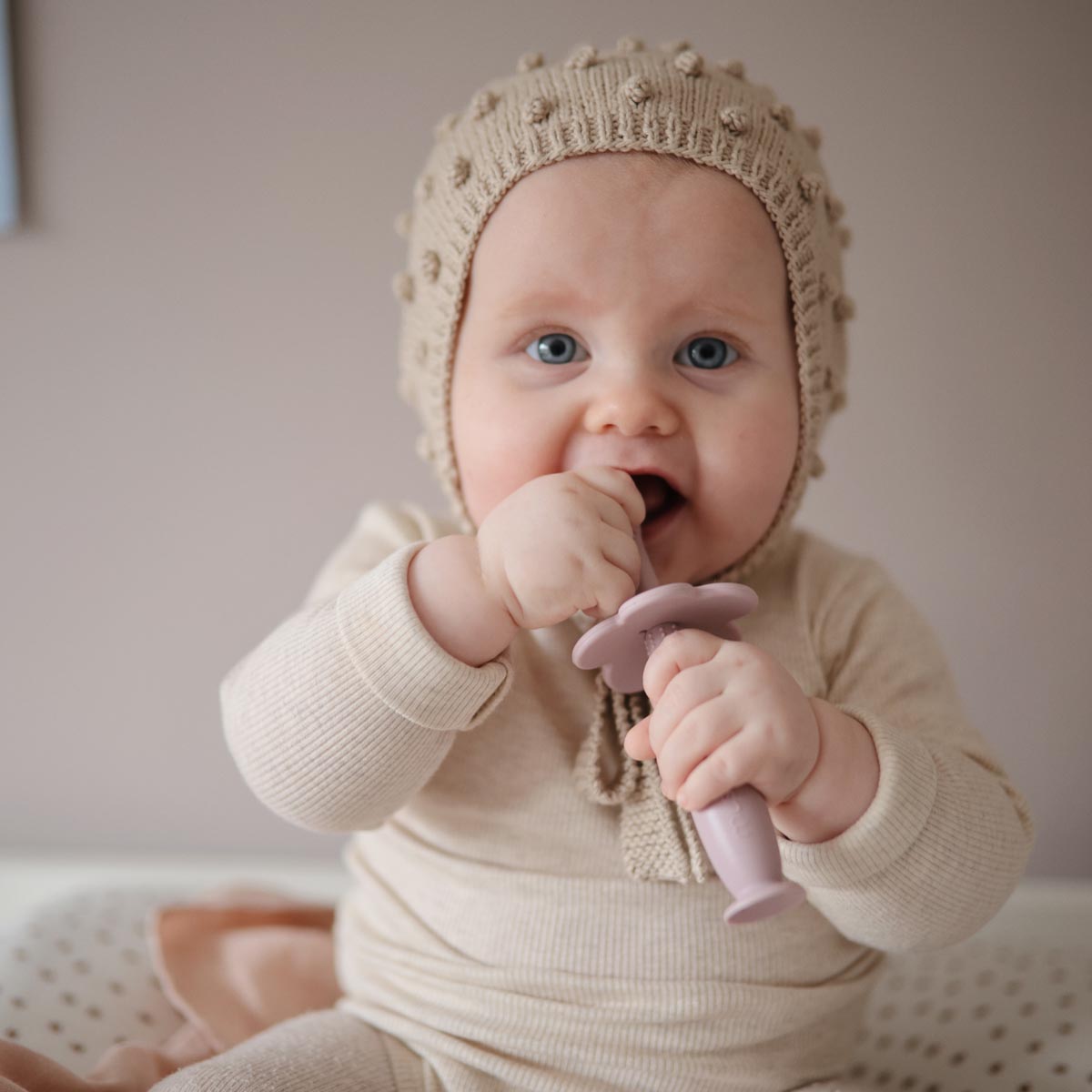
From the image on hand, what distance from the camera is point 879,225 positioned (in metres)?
1.23

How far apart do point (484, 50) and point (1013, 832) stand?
94cm

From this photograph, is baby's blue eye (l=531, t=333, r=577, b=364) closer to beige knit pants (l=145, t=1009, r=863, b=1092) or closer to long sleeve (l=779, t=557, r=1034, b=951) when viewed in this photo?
long sleeve (l=779, t=557, r=1034, b=951)

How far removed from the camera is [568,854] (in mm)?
835

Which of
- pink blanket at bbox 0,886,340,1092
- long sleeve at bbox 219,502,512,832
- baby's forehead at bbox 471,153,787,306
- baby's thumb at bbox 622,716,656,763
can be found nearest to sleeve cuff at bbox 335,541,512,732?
long sleeve at bbox 219,502,512,832

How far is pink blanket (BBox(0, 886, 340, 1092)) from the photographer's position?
0.89 m

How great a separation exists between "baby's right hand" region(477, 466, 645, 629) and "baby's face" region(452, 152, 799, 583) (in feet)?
0.24

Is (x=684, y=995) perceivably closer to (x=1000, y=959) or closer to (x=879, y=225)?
(x=1000, y=959)

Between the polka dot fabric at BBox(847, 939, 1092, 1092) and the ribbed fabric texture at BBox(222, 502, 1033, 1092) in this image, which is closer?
the ribbed fabric texture at BBox(222, 502, 1033, 1092)

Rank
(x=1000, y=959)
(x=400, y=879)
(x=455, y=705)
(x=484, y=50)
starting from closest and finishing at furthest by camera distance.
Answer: (x=455, y=705), (x=400, y=879), (x=1000, y=959), (x=484, y=50)

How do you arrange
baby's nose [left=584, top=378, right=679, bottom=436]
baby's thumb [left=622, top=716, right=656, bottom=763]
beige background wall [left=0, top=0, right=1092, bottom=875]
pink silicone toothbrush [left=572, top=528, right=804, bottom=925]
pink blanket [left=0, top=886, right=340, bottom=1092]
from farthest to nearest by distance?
1. beige background wall [left=0, top=0, right=1092, bottom=875]
2. pink blanket [left=0, top=886, right=340, bottom=1092]
3. baby's nose [left=584, top=378, right=679, bottom=436]
4. baby's thumb [left=622, top=716, right=656, bottom=763]
5. pink silicone toothbrush [left=572, top=528, right=804, bottom=925]

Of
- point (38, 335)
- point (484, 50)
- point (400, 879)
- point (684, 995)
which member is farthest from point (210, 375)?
point (684, 995)

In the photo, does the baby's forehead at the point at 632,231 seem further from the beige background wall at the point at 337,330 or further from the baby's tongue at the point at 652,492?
the beige background wall at the point at 337,330

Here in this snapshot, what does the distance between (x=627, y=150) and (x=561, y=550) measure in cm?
31

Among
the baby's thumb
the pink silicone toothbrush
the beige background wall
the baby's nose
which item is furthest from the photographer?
the beige background wall
